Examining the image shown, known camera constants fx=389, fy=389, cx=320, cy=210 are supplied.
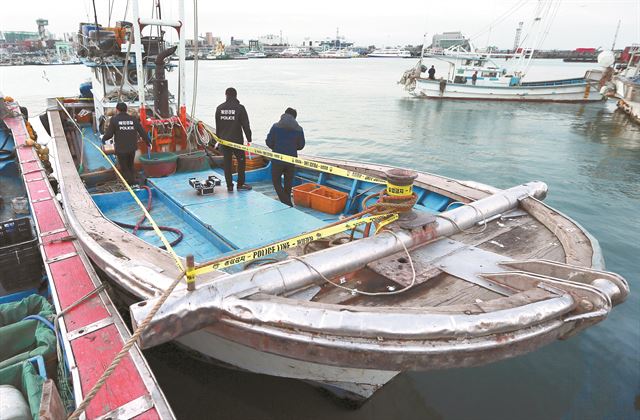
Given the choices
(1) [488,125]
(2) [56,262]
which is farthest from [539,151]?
(2) [56,262]

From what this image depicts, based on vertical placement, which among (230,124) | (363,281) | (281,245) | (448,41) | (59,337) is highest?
(448,41)

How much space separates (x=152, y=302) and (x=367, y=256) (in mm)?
1602

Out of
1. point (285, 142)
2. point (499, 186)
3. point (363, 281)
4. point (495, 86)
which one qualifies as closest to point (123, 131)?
point (285, 142)

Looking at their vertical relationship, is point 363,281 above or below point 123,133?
below

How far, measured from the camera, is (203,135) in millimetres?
8047

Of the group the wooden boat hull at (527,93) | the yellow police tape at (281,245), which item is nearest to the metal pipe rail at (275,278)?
the yellow police tape at (281,245)

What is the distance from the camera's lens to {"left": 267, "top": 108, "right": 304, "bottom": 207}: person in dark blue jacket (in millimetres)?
5879

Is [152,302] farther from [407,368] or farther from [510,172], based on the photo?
[510,172]

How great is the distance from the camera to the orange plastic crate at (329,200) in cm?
596

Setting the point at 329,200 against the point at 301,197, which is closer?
the point at 329,200

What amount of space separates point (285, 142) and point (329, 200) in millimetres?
1110

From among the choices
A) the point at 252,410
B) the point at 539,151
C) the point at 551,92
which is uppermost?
the point at 551,92

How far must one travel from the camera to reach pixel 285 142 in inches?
234

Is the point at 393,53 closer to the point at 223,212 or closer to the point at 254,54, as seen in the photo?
the point at 254,54
